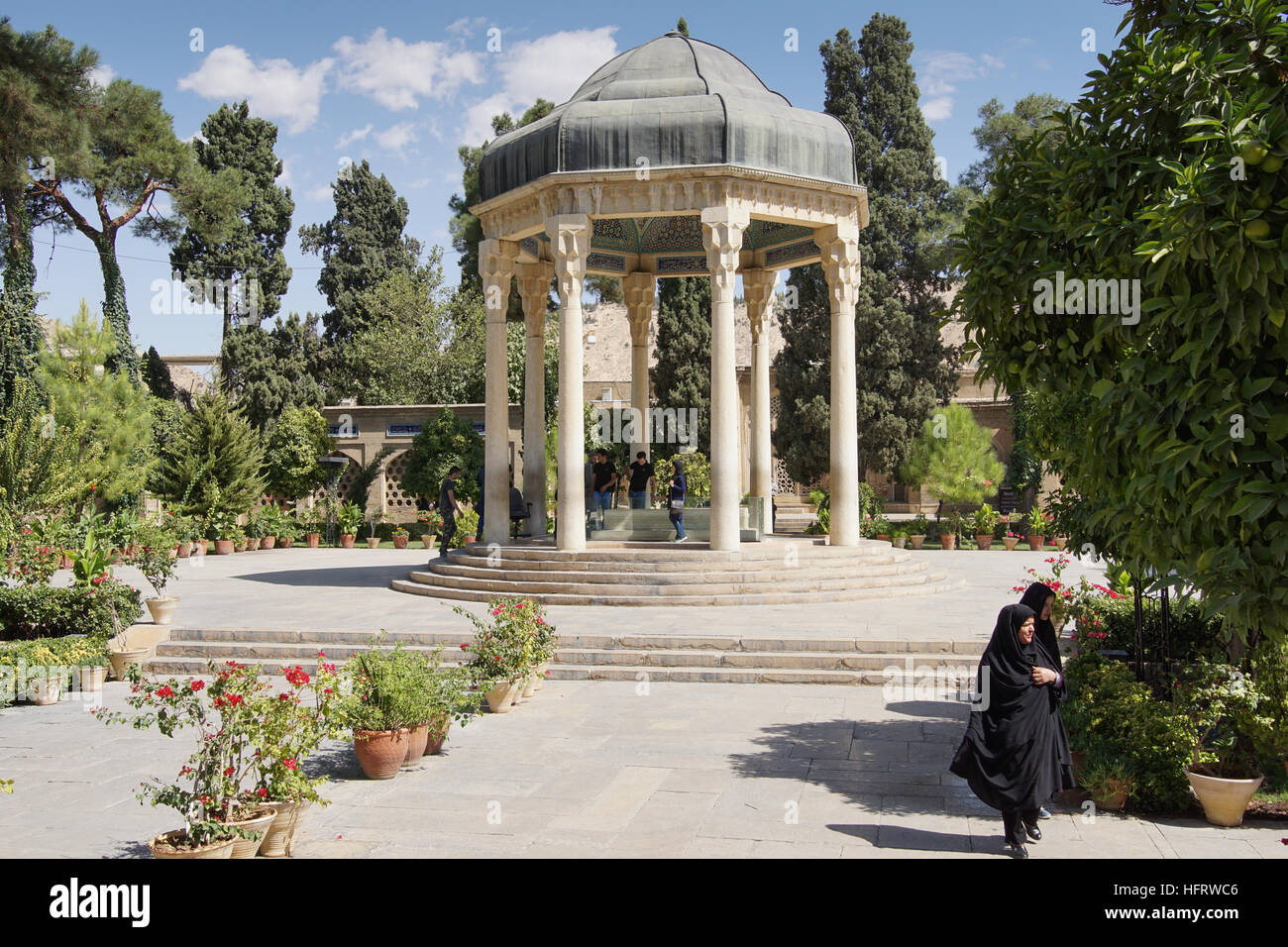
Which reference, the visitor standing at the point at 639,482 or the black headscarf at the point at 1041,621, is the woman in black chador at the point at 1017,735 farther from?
the visitor standing at the point at 639,482

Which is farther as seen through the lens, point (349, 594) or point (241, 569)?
point (241, 569)

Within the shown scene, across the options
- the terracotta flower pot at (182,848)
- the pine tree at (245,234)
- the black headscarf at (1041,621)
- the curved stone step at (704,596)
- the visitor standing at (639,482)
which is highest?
the pine tree at (245,234)

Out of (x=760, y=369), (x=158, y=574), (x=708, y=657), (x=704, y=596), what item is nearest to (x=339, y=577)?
(x=158, y=574)

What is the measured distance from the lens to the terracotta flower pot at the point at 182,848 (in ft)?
17.0

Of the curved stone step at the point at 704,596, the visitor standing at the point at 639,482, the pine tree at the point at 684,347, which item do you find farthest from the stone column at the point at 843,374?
the pine tree at the point at 684,347

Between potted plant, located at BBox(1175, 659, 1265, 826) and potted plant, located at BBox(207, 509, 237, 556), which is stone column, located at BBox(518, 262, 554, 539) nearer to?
potted plant, located at BBox(207, 509, 237, 556)

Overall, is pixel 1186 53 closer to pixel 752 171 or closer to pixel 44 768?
pixel 44 768

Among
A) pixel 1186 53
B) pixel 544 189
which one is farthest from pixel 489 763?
pixel 544 189

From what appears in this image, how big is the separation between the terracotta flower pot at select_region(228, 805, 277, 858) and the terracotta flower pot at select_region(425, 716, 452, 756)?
2.26m

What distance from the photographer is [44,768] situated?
7875 mm

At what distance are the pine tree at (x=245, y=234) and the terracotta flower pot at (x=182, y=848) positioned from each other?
32.8 metres

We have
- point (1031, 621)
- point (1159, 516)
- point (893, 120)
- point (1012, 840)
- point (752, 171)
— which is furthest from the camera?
point (893, 120)

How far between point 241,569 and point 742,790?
16768 mm

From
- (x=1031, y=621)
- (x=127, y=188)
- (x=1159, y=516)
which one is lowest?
(x=1031, y=621)
